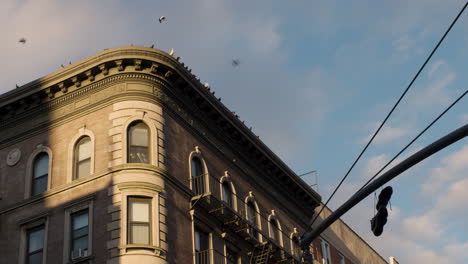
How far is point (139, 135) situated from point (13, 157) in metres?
6.13

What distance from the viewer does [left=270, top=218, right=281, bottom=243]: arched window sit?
39.9m

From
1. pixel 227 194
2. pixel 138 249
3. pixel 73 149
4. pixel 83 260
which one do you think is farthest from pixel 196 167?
pixel 83 260

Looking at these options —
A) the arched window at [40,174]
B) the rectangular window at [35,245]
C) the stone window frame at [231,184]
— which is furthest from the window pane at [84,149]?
the stone window frame at [231,184]

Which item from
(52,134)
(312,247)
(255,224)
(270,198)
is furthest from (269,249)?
(52,134)

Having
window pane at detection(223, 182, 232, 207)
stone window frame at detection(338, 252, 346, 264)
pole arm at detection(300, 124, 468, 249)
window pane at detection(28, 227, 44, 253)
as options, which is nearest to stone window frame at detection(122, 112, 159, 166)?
window pane at detection(28, 227, 44, 253)

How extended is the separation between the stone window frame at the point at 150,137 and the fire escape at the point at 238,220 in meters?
2.53

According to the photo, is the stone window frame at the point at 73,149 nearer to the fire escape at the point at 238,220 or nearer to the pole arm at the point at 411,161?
the fire escape at the point at 238,220

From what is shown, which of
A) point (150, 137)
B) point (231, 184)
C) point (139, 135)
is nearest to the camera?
point (150, 137)

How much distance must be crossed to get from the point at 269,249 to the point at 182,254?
685 cm

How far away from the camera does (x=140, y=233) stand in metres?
30.3

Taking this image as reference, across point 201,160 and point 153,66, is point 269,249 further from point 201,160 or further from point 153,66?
point 153,66

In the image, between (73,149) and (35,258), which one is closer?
(35,258)

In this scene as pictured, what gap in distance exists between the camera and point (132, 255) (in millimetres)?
29281

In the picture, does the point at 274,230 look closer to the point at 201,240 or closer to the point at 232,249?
the point at 232,249
